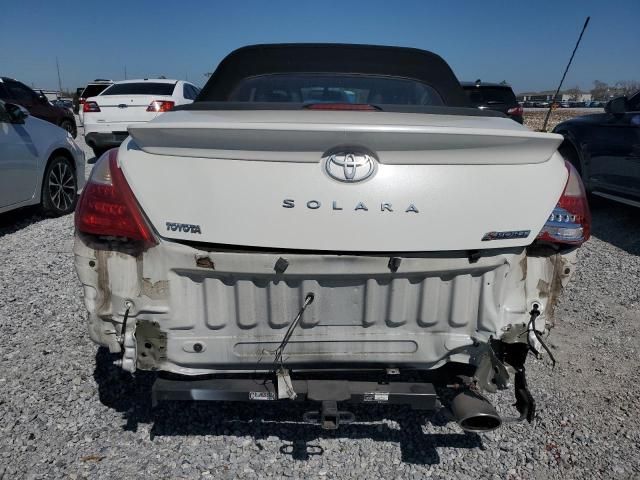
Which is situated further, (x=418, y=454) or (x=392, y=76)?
(x=392, y=76)

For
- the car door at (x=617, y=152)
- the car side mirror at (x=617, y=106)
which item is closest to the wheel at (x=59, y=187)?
the car side mirror at (x=617, y=106)

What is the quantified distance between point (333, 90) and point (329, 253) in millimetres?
1670

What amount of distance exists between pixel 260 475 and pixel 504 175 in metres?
1.60

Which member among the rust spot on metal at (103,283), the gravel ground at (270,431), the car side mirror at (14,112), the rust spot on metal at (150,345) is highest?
the car side mirror at (14,112)

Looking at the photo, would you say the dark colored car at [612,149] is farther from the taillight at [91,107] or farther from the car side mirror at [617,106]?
the taillight at [91,107]

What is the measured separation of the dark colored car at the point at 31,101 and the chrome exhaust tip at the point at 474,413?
506 inches

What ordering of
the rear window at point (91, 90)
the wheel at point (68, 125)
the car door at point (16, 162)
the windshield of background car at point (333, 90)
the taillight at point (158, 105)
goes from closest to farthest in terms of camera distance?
the windshield of background car at point (333, 90) < the car door at point (16, 162) < the taillight at point (158, 105) < the wheel at point (68, 125) < the rear window at point (91, 90)

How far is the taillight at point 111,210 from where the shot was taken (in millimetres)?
1845

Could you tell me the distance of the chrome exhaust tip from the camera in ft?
6.41

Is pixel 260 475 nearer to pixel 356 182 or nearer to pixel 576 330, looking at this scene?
pixel 356 182

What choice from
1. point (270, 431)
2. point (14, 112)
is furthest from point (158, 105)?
point (270, 431)

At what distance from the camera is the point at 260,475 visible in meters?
2.22

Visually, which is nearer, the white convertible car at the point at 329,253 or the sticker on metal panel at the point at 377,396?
the white convertible car at the point at 329,253

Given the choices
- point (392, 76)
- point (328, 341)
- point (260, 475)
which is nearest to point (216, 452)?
point (260, 475)
